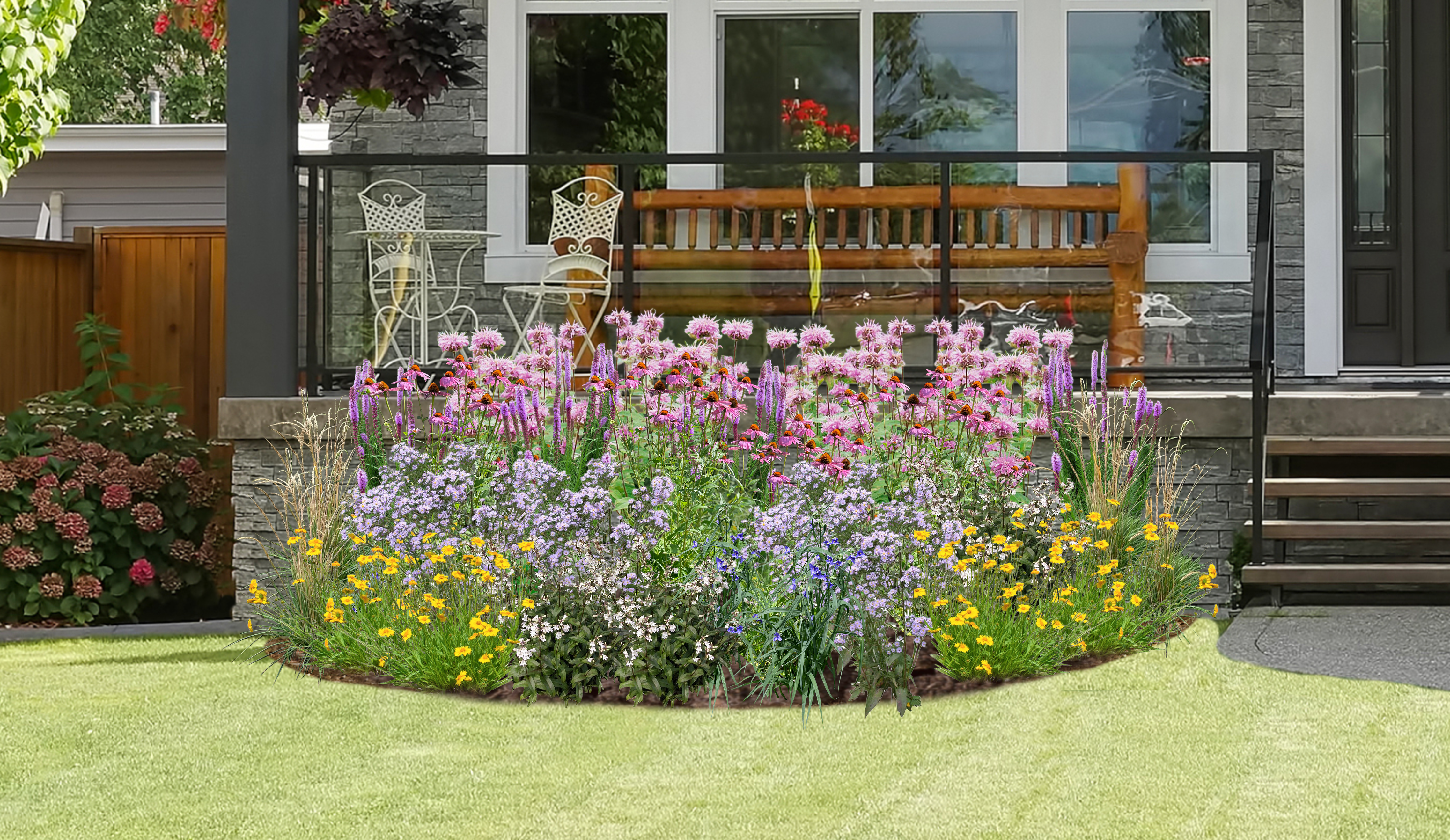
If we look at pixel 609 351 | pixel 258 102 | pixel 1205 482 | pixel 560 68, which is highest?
pixel 560 68

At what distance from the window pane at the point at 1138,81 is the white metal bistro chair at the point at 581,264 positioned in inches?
115

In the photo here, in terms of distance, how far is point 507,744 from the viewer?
4.65 meters

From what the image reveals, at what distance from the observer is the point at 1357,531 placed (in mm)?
6543

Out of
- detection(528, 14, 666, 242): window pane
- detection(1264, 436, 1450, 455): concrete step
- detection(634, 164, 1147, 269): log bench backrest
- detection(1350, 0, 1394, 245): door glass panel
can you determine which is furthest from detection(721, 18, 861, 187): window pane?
detection(1264, 436, 1450, 455): concrete step

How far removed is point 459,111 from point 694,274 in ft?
8.36

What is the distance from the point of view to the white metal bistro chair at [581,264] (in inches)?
290

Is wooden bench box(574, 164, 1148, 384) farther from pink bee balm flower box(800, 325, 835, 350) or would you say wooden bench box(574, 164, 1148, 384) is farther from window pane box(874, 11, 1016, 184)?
window pane box(874, 11, 1016, 184)

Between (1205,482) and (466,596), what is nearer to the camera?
(466,596)

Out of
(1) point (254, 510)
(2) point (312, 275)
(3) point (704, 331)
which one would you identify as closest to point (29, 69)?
(2) point (312, 275)

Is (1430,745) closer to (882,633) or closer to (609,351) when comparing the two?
(882,633)

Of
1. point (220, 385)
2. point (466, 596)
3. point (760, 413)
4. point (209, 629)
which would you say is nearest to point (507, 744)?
point (466, 596)

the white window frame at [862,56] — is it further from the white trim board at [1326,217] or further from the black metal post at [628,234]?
the black metal post at [628,234]

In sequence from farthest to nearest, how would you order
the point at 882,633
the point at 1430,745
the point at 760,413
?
1. the point at 760,413
2. the point at 882,633
3. the point at 1430,745

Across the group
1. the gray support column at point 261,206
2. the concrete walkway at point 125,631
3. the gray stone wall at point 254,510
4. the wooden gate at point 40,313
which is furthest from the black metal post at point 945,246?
the wooden gate at point 40,313
